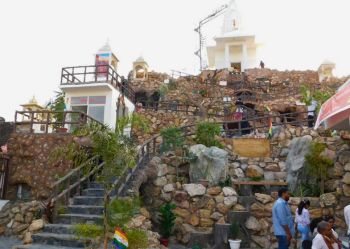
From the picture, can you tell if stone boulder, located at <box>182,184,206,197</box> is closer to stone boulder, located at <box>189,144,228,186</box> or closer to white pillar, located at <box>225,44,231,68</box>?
stone boulder, located at <box>189,144,228,186</box>

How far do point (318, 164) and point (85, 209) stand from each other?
25.0ft

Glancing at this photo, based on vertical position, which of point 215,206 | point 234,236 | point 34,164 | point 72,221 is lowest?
point 234,236

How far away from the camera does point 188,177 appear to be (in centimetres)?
1309

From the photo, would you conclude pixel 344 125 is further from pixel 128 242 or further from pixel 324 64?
pixel 324 64

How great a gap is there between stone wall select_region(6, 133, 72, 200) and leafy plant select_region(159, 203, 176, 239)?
390 centimetres

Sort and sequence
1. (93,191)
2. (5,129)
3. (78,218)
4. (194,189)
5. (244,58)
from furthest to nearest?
(244,58)
(5,129)
(194,189)
(93,191)
(78,218)

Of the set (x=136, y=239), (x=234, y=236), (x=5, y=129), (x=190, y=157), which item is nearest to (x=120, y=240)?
(x=136, y=239)

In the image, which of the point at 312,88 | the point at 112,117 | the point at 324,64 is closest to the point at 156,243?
the point at 112,117

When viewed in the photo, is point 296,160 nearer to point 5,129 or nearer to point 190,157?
point 190,157

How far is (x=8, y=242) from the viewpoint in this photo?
954cm

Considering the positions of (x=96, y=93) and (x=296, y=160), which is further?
(x=96, y=93)

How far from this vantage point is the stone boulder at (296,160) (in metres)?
11.4

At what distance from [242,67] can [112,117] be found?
19479 millimetres

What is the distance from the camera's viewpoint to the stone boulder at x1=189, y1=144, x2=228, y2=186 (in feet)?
40.2
